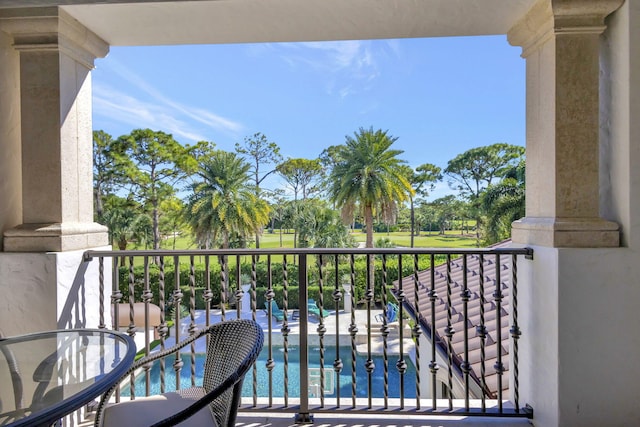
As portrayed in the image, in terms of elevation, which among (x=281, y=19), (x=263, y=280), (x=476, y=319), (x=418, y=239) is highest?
(x=281, y=19)

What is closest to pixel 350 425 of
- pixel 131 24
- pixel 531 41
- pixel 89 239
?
pixel 89 239

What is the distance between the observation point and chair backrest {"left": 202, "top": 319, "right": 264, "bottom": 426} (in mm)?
1242

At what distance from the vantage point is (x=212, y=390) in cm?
123

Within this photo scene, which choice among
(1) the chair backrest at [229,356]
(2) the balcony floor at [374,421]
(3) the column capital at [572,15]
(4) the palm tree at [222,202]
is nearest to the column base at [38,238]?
(1) the chair backrest at [229,356]

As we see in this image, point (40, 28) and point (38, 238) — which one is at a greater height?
point (40, 28)

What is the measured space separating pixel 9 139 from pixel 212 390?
190 centimetres

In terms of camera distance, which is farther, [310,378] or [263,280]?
[263,280]

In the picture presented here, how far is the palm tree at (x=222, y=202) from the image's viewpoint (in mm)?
17062

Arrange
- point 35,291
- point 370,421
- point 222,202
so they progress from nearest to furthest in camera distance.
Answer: point 35,291 → point 370,421 → point 222,202

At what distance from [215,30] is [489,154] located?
30.5 metres

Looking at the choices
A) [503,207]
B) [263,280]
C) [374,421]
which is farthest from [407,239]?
[374,421]

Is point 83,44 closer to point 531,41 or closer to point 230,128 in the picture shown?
point 531,41

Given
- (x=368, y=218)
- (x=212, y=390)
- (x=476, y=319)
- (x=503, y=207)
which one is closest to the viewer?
(x=212, y=390)

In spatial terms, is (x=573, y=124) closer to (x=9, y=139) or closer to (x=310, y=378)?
(x=9, y=139)
